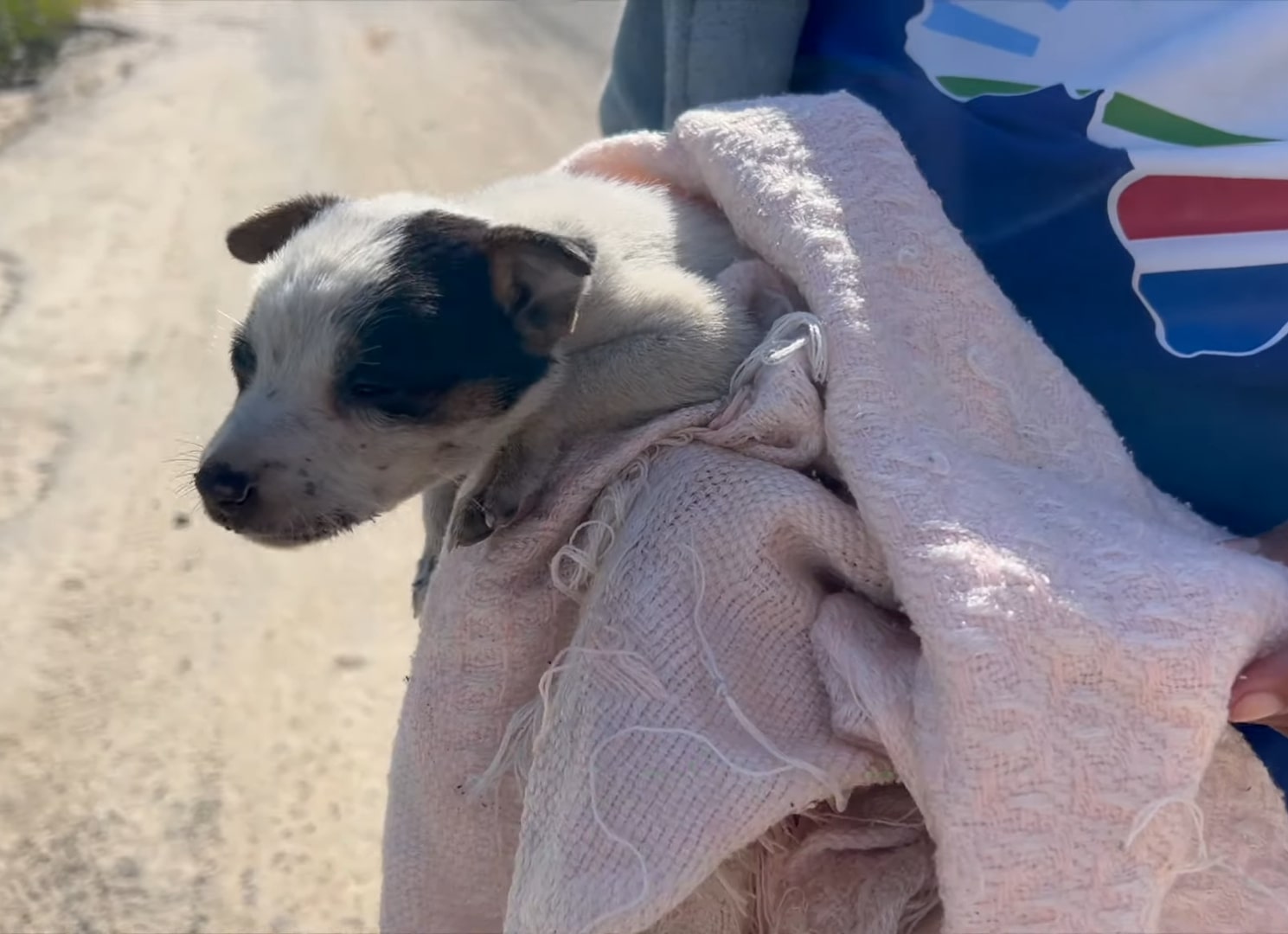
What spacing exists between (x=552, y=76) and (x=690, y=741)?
18.4ft

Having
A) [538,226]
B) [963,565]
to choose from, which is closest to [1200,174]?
[963,565]

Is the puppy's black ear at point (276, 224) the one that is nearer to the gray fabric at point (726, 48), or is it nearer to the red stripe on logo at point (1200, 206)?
the gray fabric at point (726, 48)

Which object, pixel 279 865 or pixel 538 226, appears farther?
pixel 279 865

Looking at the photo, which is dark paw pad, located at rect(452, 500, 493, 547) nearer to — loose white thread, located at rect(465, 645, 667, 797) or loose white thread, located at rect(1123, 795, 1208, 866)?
loose white thread, located at rect(465, 645, 667, 797)

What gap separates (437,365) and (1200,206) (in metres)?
1.01

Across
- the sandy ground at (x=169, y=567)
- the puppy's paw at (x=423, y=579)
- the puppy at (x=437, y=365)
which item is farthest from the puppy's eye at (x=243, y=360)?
the puppy's paw at (x=423, y=579)

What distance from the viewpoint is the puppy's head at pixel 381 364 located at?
5.49ft

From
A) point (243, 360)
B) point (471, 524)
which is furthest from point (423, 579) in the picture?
point (243, 360)

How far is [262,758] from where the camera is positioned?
2822mm

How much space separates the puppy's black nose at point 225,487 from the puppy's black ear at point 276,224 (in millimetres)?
448

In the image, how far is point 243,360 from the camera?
1799 millimetres

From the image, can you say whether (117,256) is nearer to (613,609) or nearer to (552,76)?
(552,76)

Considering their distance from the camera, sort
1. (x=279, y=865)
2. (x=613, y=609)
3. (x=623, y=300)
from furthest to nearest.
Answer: (x=279, y=865)
(x=623, y=300)
(x=613, y=609)

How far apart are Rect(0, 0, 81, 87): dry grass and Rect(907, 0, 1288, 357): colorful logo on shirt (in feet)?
18.0
